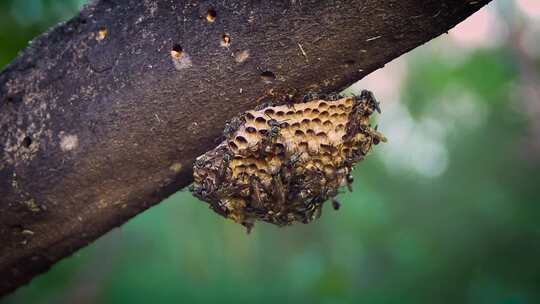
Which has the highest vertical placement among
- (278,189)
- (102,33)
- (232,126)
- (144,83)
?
(102,33)

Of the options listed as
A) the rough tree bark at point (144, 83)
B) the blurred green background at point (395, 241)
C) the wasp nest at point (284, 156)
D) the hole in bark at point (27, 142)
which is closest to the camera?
the rough tree bark at point (144, 83)

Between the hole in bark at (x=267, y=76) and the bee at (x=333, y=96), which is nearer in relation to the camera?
the hole in bark at (x=267, y=76)

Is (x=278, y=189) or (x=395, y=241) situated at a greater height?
(x=395, y=241)

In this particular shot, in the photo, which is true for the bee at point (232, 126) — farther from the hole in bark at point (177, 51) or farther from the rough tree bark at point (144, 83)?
the hole in bark at point (177, 51)

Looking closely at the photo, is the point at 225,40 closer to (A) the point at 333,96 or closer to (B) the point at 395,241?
(A) the point at 333,96

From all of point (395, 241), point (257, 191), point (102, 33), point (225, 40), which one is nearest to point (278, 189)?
point (257, 191)

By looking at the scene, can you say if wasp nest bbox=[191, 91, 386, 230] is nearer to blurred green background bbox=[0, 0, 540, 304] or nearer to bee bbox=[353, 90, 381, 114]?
bee bbox=[353, 90, 381, 114]

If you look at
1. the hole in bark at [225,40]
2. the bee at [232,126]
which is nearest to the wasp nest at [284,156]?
the bee at [232,126]

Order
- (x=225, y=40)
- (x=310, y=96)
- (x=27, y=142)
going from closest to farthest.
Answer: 1. (x=225, y=40)
2. (x=310, y=96)
3. (x=27, y=142)
